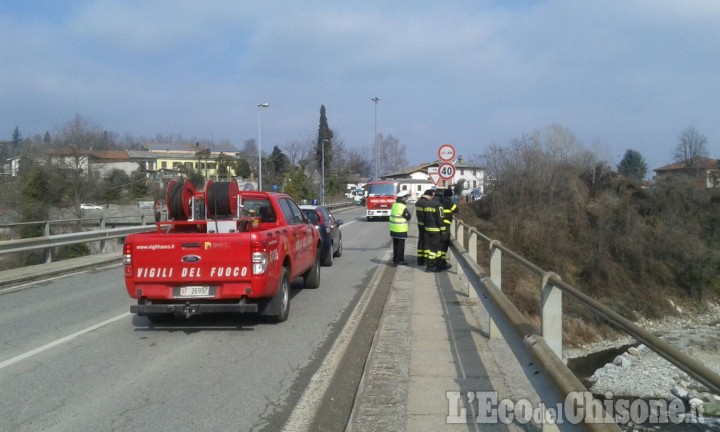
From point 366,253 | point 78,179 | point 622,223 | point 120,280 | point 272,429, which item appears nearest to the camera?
point 272,429

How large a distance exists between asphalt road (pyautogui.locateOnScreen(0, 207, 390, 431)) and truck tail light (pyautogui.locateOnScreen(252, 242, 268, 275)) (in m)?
0.94

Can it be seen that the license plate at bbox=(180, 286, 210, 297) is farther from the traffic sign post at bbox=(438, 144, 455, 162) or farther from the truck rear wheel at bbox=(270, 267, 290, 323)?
the traffic sign post at bbox=(438, 144, 455, 162)

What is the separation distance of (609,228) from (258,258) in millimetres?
40700

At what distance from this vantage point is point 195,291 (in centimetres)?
775

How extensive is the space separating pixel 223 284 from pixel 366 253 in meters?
11.7

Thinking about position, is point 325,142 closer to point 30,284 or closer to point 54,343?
point 30,284

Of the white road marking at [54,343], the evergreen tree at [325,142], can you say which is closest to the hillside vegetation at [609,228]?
the white road marking at [54,343]

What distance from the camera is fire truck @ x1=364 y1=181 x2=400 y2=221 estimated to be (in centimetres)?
3606

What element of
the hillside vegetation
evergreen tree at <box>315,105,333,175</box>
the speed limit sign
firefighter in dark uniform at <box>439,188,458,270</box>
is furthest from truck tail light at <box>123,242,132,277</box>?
evergreen tree at <box>315,105,333,175</box>

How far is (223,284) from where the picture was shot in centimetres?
768

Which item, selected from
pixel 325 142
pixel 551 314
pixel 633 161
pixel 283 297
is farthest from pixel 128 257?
pixel 633 161

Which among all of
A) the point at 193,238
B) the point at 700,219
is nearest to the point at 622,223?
the point at 700,219

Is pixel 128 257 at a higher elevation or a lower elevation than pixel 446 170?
lower

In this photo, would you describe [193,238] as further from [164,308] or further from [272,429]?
[272,429]
